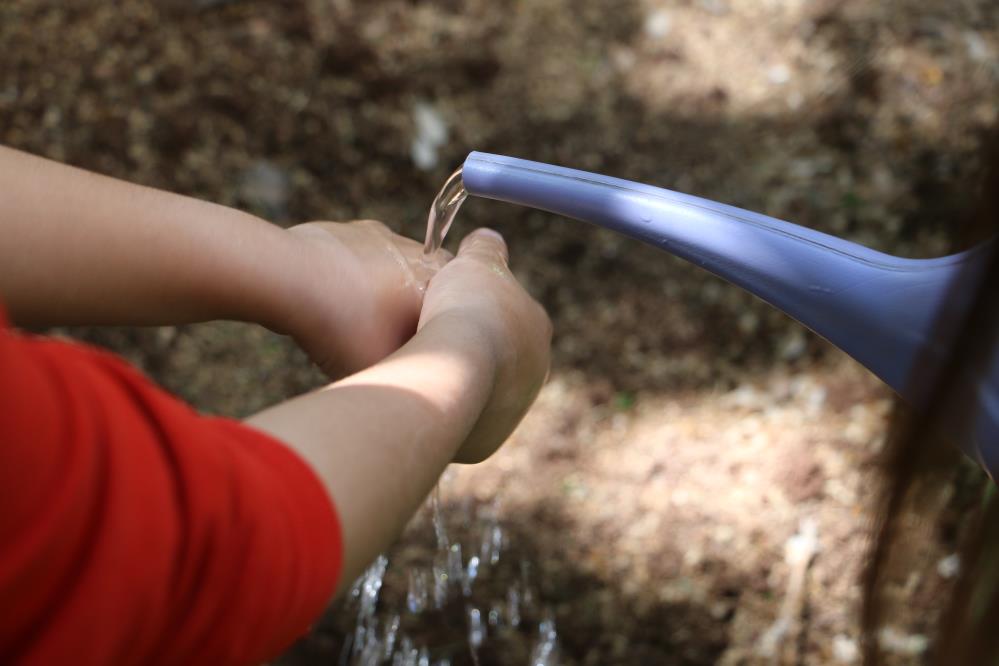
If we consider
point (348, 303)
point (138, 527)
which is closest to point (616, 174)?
point (348, 303)

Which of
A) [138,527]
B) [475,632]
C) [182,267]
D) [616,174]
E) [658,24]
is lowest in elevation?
[475,632]

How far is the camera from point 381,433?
477 mm

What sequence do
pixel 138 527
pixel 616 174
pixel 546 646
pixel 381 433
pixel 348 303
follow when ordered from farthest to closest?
pixel 616 174 → pixel 546 646 → pixel 348 303 → pixel 381 433 → pixel 138 527

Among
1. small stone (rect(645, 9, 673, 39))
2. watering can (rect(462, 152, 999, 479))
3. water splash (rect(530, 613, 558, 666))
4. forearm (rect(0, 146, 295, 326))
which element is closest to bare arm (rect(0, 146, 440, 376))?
forearm (rect(0, 146, 295, 326))

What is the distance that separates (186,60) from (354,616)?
86 centimetres

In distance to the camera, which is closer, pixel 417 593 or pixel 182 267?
pixel 182 267

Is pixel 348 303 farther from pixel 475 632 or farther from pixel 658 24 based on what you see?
pixel 658 24

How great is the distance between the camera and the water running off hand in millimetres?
792

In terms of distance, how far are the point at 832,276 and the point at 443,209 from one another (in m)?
0.37

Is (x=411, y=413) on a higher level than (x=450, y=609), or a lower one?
higher

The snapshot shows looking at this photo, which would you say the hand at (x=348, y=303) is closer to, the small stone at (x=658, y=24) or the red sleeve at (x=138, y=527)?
the red sleeve at (x=138, y=527)

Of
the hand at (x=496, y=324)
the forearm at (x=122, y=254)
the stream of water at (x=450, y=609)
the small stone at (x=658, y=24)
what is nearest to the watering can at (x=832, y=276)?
the hand at (x=496, y=324)

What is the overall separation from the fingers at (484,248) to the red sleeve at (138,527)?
1.22 feet

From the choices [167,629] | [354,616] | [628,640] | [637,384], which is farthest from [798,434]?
[167,629]
